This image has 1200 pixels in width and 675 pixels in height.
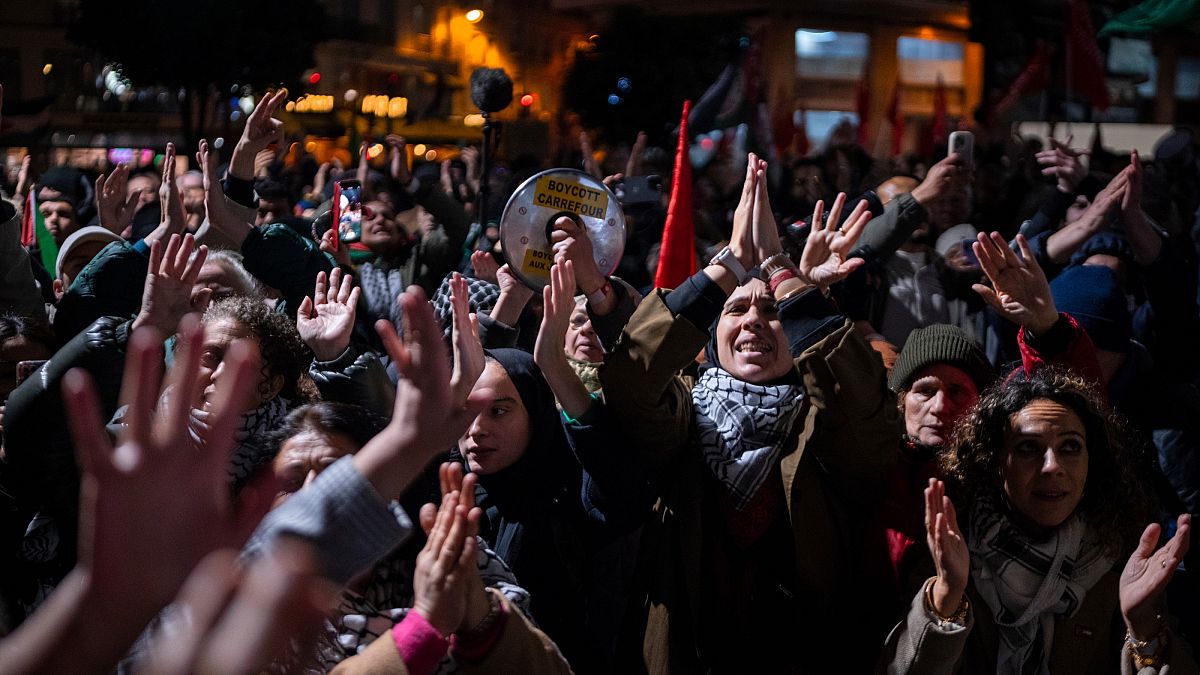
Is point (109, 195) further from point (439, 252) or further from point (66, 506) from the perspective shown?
point (66, 506)

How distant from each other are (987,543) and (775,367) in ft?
2.21

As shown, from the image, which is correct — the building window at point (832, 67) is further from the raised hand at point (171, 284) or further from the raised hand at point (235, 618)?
the raised hand at point (235, 618)

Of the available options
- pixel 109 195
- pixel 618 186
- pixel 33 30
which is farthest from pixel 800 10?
pixel 109 195

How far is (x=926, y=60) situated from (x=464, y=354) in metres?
49.6

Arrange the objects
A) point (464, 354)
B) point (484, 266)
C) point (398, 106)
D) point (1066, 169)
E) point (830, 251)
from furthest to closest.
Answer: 1. point (398, 106)
2. point (1066, 169)
3. point (484, 266)
4. point (830, 251)
5. point (464, 354)

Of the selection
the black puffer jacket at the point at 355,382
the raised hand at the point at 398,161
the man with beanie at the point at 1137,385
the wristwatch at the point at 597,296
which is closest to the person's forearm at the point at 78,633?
the black puffer jacket at the point at 355,382

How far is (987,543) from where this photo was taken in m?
3.19

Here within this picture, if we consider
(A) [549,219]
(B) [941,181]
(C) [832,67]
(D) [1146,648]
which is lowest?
(D) [1146,648]

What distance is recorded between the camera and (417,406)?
1.89 m

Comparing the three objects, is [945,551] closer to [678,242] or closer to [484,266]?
[678,242]

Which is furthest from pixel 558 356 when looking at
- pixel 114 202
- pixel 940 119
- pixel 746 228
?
pixel 940 119

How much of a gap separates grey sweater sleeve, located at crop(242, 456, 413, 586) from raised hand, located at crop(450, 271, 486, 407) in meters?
0.26

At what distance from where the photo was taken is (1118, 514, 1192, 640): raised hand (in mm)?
2928

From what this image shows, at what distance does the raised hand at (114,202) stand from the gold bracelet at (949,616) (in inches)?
156
